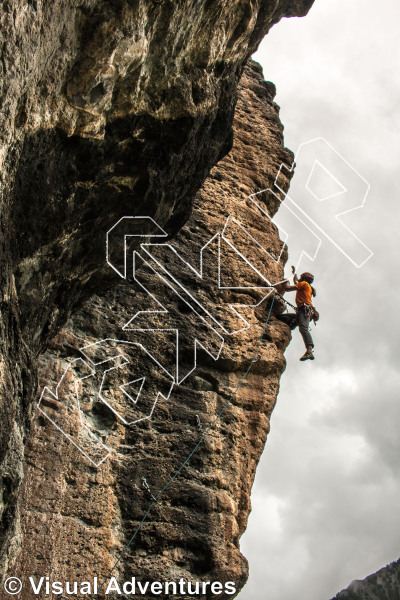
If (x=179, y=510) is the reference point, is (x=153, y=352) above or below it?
above

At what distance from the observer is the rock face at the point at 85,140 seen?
381cm

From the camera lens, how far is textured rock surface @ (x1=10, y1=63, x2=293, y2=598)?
5.70m

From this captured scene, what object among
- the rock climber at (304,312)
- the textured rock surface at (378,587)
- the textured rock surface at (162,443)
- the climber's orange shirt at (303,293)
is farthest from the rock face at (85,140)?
the textured rock surface at (378,587)

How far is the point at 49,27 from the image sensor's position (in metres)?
3.78

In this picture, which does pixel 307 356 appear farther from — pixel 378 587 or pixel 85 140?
pixel 378 587

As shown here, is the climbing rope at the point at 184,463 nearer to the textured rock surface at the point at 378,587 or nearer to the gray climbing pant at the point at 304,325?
the gray climbing pant at the point at 304,325

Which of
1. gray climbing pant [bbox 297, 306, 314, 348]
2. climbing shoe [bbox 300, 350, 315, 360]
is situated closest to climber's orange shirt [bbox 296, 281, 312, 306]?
gray climbing pant [bbox 297, 306, 314, 348]

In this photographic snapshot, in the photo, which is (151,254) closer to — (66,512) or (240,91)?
(66,512)

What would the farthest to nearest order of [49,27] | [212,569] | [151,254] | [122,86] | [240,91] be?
1. [240,91]
2. [151,254]
3. [212,569]
4. [122,86]
5. [49,27]

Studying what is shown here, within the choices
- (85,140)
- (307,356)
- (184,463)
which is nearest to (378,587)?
(307,356)

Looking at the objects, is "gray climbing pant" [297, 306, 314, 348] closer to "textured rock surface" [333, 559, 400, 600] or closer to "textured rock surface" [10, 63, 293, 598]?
"textured rock surface" [10, 63, 293, 598]

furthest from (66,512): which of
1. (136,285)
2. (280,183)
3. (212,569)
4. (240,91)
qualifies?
(240,91)

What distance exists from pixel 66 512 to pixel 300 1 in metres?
9.13

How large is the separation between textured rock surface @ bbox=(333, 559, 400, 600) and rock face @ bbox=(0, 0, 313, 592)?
1207 inches
